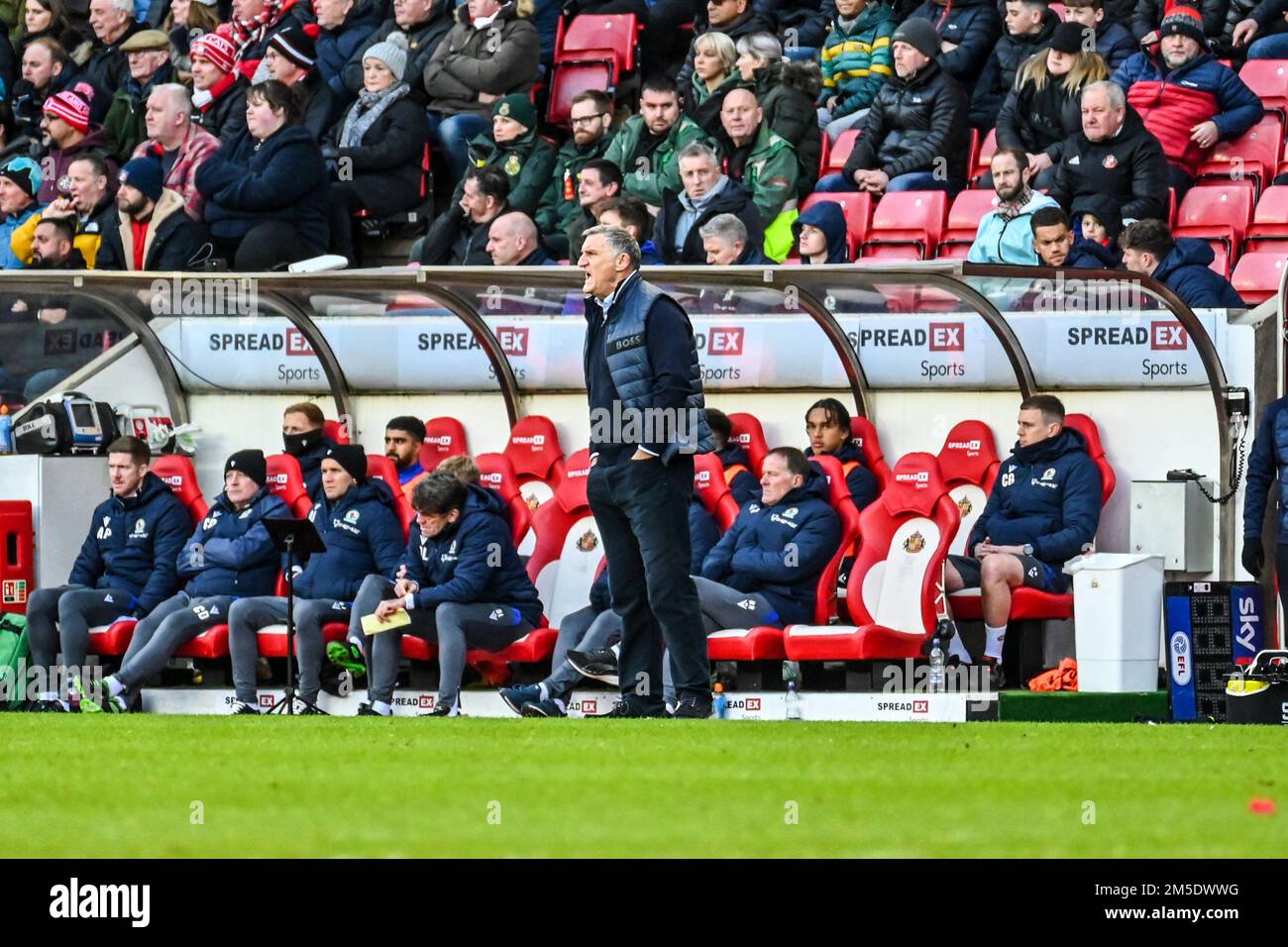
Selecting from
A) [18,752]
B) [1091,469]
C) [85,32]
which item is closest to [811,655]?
[1091,469]

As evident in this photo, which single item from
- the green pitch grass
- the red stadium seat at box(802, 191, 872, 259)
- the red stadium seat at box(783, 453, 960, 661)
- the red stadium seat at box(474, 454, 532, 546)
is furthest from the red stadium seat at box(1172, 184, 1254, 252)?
the green pitch grass

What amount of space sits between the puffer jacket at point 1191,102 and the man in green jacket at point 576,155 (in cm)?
368

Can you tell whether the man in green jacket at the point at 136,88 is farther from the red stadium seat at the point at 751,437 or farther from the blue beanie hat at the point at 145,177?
the red stadium seat at the point at 751,437

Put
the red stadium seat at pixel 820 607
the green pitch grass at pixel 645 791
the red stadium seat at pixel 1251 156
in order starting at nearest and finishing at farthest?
the green pitch grass at pixel 645 791 < the red stadium seat at pixel 820 607 < the red stadium seat at pixel 1251 156

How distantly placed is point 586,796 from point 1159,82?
10199mm

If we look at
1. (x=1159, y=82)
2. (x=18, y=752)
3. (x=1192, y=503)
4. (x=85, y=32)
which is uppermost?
(x=85, y=32)

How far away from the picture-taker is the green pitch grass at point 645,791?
6.33 metres

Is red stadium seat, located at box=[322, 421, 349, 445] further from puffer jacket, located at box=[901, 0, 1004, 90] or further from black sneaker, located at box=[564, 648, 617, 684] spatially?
puffer jacket, located at box=[901, 0, 1004, 90]

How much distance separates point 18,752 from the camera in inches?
360

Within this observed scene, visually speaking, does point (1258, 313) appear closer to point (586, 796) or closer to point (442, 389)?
point (442, 389)

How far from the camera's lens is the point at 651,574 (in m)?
10.5

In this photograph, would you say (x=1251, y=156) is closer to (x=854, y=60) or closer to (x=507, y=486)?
(x=854, y=60)

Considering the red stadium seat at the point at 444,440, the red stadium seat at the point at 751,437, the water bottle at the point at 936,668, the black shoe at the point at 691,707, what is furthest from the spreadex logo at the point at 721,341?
the black shoe at the point at 691,707

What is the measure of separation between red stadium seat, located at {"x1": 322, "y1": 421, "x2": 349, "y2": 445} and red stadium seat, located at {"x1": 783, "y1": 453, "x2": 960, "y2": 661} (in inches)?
139
